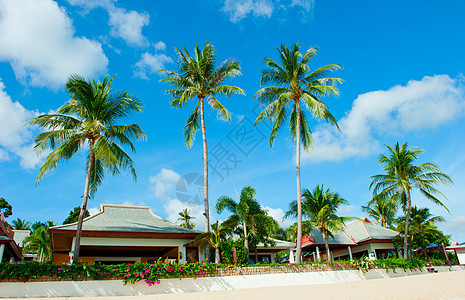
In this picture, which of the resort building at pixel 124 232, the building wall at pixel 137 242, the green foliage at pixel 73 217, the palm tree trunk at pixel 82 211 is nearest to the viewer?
the palm tree trunk at pixel 82 211

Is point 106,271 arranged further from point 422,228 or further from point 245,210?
point 422,228

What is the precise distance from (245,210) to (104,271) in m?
8.64

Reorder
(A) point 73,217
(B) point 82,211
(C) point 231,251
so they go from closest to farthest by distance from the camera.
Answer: (B) point 82,211 < (C) point 231,251 < (A) point 73,217

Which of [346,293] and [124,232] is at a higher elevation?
[124,232]

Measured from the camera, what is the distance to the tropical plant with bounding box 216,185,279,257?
1823 centimetres

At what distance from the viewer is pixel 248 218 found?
18469 mm

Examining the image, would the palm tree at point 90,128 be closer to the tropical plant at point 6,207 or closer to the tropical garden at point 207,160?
the tropical garden at point 207,160

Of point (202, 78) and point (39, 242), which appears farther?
point (39, 242)

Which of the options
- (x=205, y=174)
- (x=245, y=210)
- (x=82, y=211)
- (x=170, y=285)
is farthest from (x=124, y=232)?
(x=245, y=210)

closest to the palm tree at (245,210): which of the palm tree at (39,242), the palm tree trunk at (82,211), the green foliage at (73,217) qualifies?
the palm tree trunk at (82,211)

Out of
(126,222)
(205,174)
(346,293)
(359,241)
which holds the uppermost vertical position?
(205,174)

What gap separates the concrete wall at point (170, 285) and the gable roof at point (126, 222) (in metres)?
3.59

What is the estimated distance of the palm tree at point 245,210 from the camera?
1838 centimetres

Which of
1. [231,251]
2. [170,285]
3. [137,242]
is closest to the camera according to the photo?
[170,285]
